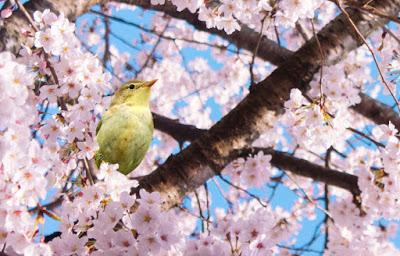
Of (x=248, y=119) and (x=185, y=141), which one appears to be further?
(x=185, y=141)

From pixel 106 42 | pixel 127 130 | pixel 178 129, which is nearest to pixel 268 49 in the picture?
pixel 178 129

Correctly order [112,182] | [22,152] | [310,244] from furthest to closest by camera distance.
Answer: [310,244] → [112,182] → [22,152]

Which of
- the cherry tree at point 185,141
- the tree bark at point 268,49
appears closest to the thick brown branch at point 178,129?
the cherry tree at point 185,141

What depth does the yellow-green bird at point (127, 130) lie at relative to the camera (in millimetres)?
3291

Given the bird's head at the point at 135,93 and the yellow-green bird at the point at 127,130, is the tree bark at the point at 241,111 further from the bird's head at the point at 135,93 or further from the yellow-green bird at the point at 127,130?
the bird's head at the point at 135,93

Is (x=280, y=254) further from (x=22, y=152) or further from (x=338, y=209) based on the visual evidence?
(x=22, y=152)

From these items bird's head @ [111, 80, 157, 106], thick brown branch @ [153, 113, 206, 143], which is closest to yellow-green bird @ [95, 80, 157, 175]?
bird's head @ [111, 80, 157, 106]

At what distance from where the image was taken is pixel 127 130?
3311 mm

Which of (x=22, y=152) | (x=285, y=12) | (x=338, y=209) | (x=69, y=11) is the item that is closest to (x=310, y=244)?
(x=338, y=209)

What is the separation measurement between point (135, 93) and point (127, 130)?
41cm

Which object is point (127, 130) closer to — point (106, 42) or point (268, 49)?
point (268, 49)

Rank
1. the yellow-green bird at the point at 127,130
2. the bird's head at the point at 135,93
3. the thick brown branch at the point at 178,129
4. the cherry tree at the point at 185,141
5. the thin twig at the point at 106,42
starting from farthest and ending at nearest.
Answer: the thin twig at the point at 106,42 → the thick brown branch at the point at 178,129 → the bird's head at the point at 135,93 → the yellow-green bird at the point at 127,130 → the cherry tree at the point at 185,141

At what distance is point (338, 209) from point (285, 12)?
203cm

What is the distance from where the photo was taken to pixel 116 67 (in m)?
8.33
